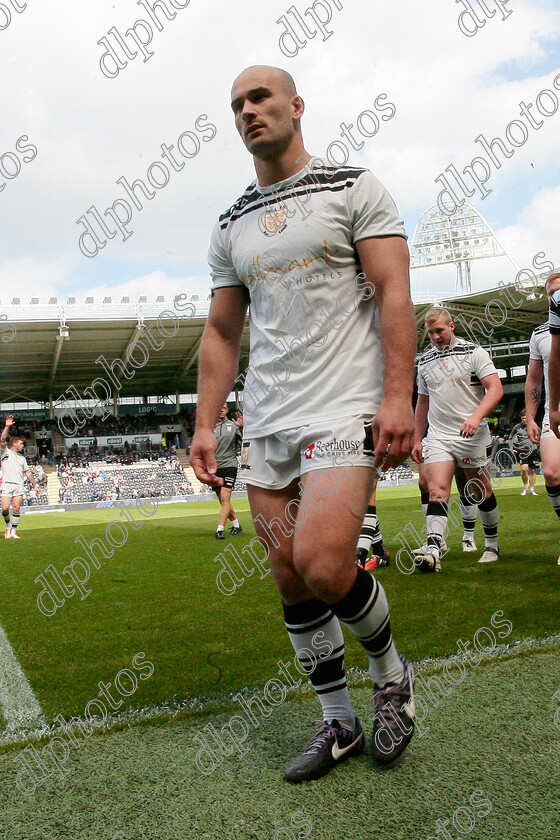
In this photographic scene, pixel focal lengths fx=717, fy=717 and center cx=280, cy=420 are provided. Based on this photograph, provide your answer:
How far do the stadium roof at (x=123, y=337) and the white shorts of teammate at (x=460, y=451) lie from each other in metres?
24.7

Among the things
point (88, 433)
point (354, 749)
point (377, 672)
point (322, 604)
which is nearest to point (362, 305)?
point (322, 604)

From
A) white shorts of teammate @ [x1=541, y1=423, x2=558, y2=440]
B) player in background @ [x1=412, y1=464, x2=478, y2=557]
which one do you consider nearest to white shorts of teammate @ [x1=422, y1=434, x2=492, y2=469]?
player in background @ [x1=412, y1=464, x2=478, y2=557]

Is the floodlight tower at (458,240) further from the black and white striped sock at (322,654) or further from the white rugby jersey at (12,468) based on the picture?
the black and white striped sock at (322,654)

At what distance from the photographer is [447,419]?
6.21 meters

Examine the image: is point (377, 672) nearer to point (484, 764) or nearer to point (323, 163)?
point (484, 764)

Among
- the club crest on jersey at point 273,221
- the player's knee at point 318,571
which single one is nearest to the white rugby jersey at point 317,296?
the club crest on jersey at point 273,221

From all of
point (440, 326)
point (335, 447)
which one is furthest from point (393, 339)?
point (440, 326)

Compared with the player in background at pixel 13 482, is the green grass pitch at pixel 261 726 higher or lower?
higher

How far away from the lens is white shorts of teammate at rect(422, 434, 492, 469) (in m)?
6.15

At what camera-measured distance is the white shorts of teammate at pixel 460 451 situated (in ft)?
20.2

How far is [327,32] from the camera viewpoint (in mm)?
5938

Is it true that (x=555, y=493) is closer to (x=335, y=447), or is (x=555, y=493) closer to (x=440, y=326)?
(x=440, y=326)

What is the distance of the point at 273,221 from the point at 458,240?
47.6 meters

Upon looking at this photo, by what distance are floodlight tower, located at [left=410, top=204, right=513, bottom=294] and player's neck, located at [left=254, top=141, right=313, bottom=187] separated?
1789 inches
